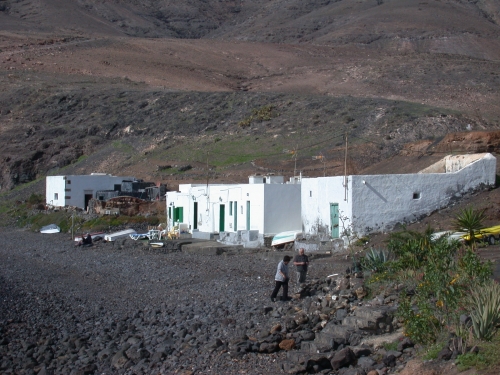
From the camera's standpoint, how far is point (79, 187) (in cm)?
3816

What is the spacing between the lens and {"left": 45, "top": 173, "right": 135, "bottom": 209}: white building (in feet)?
124

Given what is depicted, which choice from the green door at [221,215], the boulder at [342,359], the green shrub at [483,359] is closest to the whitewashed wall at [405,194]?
the green door at [221,215]

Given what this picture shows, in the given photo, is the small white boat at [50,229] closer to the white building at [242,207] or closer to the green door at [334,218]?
the white building at [242,207]

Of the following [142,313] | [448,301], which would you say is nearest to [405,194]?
[142,313]

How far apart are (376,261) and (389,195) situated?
21.5ft

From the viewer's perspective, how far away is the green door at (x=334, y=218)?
69.6ft

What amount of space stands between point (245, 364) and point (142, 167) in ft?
118

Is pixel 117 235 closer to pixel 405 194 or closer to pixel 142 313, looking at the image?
pixel 405 194

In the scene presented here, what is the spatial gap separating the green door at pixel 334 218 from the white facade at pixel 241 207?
320 centimetres

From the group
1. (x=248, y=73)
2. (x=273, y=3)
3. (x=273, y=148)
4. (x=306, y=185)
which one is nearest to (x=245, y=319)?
(x=306, y=185)

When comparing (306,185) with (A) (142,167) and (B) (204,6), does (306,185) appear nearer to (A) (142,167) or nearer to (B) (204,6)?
(A) (142,167)

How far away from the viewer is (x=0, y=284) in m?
19.1

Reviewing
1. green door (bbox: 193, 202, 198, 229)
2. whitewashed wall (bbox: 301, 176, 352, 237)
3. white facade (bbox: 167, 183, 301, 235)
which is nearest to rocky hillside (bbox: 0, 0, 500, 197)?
white facade (bbox: 167, 183, 301, 235)

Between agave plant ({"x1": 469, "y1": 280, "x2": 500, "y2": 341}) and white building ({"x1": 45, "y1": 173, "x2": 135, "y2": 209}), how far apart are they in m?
30.9
